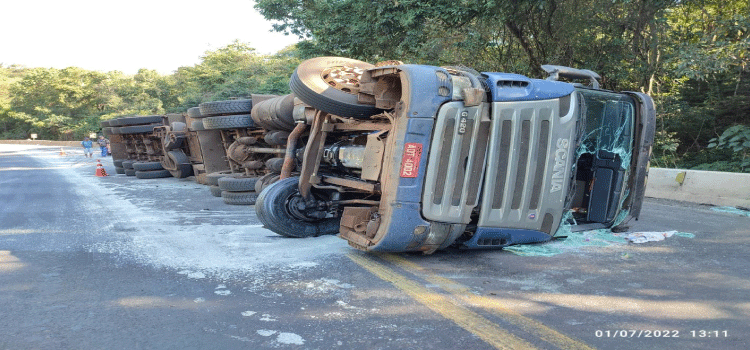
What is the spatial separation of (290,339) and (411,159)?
71.1 inches

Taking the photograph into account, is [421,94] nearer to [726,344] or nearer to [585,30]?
[726,344]

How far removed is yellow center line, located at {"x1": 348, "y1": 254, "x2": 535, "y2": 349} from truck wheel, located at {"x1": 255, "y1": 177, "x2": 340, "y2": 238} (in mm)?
1289

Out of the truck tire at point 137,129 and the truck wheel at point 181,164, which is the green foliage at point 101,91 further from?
the truck wheel at point 181,164

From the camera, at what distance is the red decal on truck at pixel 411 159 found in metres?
4.32

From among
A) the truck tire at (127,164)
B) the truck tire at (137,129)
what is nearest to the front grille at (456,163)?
the truck tire at (137,129)

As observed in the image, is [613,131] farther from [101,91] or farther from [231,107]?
[101,91]

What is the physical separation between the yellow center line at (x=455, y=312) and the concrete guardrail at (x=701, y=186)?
606 centimetres

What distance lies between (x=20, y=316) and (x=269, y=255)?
1991mm

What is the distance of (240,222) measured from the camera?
23.0 feet

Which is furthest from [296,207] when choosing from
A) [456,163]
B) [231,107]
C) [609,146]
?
[231,107]

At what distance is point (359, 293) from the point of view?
3871 millimetres

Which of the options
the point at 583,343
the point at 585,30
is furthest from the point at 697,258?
the point at 585,30

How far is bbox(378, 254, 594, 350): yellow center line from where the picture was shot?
2.99 m
